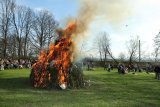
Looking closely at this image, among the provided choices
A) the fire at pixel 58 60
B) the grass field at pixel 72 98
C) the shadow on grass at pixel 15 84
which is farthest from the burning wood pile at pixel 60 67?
the grass field at pixel 72 98

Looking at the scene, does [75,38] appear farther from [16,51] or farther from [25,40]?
[16,51]

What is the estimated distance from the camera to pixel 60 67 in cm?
2902

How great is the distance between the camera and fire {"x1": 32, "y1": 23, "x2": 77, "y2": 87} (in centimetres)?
2859

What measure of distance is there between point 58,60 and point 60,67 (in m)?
1.13

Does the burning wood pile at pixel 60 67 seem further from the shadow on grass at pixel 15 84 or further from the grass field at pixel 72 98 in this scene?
the grass field at pixel 72 98

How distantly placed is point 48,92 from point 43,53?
21.2 feet

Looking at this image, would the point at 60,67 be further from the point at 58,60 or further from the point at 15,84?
the point at 15,84

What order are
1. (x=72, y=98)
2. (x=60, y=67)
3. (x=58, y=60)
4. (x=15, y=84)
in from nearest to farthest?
(x=72, y=98) < (x=60, y=67) < (x=15, y=84) < (x=58, y=60)

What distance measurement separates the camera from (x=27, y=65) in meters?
63.0

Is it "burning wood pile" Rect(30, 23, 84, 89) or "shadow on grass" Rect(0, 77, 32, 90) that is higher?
"burning wood pile" Rect(30, 23, 84, 89)

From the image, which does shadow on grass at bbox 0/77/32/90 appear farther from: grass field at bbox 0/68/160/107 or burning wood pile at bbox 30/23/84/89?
burning wood pile at bbox 30/23/84/89

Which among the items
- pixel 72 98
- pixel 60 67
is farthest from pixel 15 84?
pixel 72 98

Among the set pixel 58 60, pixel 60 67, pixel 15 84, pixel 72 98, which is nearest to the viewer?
pixel 72 98

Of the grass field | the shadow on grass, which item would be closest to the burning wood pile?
the shadow on grass
